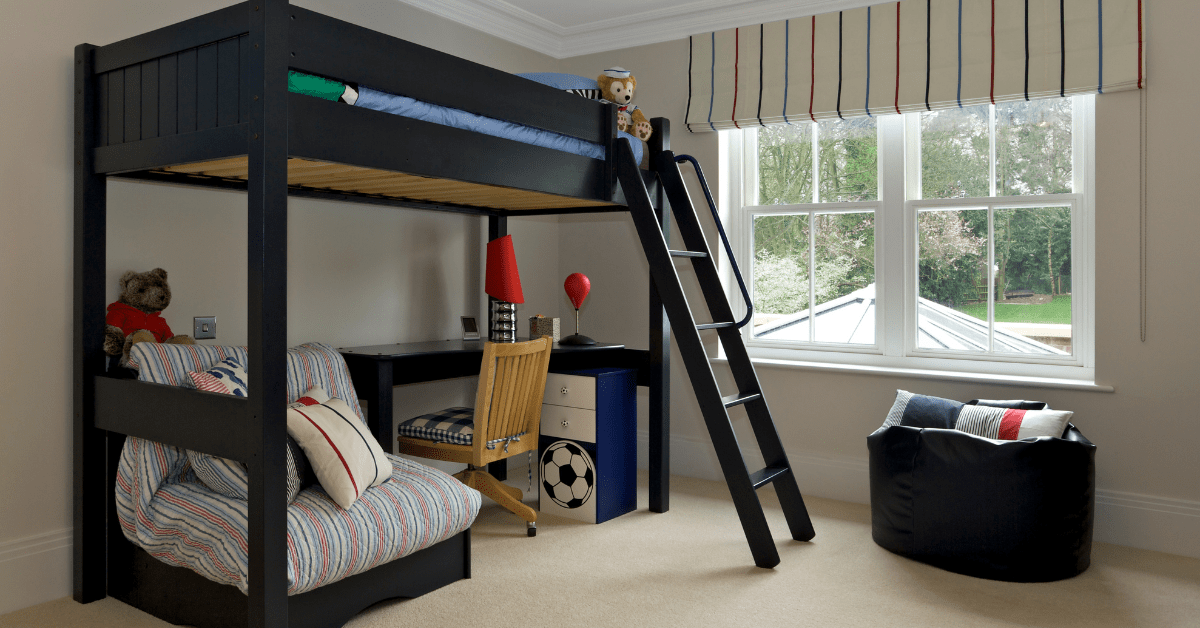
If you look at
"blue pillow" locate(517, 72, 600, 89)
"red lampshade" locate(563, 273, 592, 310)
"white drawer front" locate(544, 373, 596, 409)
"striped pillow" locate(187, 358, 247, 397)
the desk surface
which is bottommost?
"white drawer front" locate(544, 373, 596, 409)

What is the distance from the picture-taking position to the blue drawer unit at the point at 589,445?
3.34 m

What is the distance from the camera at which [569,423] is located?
134 inches

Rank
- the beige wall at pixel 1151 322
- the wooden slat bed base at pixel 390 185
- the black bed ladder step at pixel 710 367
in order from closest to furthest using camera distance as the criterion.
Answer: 1. the wooden slat bed base at pixel 390 185
2. the black bed ladder step at pixel 710 367
3. the beige wall at pixel 1151 322

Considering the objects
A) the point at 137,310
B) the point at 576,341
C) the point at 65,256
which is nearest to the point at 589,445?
the point at 576,341

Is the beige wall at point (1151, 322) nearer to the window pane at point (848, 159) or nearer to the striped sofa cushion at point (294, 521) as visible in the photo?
the window pane at point (848, 159)

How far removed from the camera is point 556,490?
345cm

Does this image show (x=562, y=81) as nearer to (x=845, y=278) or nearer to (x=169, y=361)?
(x=845, y=278)

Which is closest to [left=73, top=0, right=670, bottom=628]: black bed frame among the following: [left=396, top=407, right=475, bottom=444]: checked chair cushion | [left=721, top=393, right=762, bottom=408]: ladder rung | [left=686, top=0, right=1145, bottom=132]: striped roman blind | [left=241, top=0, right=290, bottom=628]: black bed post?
[left=241, top=0, right=290, bottom=628]: black bed post

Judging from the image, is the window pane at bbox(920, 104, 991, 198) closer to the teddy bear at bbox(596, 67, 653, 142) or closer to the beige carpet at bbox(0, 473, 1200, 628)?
the teddy bear at bbox(596, 67, 653, 142)

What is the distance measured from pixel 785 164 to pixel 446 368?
1.95m

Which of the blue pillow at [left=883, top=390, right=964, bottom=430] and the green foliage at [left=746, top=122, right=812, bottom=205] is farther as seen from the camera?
the green foliage at [left=746, top=122, right=812, bottom=205]

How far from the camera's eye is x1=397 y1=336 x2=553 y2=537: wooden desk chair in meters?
2.98

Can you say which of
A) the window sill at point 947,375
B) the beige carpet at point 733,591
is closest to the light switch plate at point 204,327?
the beige carpet at point 733,591

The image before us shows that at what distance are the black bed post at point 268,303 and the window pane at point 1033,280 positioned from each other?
293 centimetres
